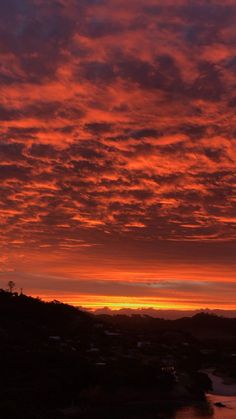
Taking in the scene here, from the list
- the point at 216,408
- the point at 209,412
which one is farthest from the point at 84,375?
the point at 216,408

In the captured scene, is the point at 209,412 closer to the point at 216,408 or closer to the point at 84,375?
the point at 216,408

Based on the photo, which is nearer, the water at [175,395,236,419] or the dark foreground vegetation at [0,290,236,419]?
the dark foreground vegetation at [0,290,236,419]

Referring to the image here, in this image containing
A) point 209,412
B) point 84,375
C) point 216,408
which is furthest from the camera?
point 84,375

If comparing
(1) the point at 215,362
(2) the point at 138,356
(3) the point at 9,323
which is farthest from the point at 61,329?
(1) the point at 215,362

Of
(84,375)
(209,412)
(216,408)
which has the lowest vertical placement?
(209,412)

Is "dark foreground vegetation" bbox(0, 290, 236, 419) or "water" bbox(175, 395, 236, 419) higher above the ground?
"dark foreground vegetation" bbox(0, 290, 236, 419)

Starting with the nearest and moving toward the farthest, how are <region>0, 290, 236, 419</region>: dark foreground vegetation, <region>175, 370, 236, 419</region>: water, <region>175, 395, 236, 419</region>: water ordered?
<region>0, 290, 236, 419</region>: dark foreground vegetation → <region>175, 395, 236, 419</region>: water → <region>175, 370, 236, 419</region>: water

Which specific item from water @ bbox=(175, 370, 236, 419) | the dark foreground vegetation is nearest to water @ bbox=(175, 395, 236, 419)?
water @ bbox=(175, 370, 236, 419)

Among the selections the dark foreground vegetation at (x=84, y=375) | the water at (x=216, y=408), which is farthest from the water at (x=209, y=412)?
the dark foreground vegetation at (x=84, y=375)

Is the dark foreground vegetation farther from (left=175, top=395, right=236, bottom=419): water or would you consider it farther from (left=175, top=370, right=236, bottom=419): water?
(left=175, top=395, right=236, bottom=419): water

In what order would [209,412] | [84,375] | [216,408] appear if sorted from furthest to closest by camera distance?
[84,375] < [216,408] < [209,412]

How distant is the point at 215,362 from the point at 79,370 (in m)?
55.5

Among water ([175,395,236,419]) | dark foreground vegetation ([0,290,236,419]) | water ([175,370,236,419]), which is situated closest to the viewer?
dark foreground vegetation ([0,290,236,419])

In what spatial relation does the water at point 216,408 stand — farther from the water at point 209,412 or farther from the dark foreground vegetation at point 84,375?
the dark foreground vegetation at point 84,375
